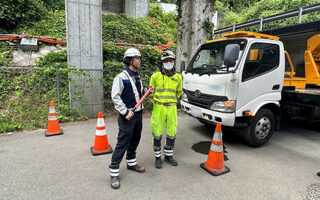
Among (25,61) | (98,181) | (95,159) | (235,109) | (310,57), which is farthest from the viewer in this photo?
(25,61)

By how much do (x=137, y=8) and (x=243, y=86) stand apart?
→ 1320 centimetres

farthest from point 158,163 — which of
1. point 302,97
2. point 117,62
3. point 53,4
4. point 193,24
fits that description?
point 53,4

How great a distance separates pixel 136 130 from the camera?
3.03 meters

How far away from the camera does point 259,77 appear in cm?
401

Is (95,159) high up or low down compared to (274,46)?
down

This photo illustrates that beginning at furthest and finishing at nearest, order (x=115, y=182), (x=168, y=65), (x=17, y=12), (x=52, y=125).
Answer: (x=17, y=12) → (x=52, y=125) → (x=168, y=65) → (x=115, y=182)

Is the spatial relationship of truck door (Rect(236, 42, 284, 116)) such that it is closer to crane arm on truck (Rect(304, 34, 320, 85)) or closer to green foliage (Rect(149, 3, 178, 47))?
crane arm on truck (Rect(304, 34, 320, 85))

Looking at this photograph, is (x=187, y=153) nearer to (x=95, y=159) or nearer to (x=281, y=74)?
(x=95, y=159)

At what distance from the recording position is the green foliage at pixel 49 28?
9.31 m

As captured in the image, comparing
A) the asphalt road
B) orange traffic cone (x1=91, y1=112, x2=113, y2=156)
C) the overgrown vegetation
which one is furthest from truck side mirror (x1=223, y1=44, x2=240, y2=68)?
the overgrown vegetation

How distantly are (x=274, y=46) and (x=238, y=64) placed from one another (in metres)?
1.20

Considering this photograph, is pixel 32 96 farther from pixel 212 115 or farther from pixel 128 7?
pixel 128 7

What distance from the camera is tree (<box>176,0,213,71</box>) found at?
6699mm

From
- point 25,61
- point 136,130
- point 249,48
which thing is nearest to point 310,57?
point 249,48
